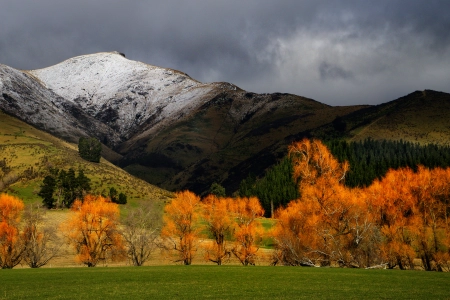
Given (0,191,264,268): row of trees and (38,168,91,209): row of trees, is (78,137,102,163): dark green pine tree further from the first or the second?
(0,191,264,268): row of trees

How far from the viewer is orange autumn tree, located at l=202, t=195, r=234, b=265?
250ft

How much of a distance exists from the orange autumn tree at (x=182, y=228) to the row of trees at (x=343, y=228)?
635 inches

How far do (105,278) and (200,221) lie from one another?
41.6m

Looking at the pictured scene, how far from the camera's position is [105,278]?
42344 millimetres

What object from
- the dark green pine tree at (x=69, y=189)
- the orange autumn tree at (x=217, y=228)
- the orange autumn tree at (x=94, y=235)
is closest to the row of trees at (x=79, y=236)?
the orange autumn tree at (x=94, y=235)

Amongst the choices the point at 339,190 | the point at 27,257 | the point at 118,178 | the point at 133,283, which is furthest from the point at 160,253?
the point at 118,178

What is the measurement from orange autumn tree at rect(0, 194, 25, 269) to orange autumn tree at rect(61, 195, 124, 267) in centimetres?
843

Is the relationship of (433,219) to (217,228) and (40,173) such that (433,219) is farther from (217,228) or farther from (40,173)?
(40,173)

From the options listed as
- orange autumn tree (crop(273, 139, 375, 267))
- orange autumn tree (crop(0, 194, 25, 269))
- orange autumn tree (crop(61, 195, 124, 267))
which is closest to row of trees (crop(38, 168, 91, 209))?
orange autumn tree (crop(0, 194, 25, 269))

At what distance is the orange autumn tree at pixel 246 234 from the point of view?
250 feet

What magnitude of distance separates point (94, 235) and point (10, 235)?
14.0 m

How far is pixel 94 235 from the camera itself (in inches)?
2889

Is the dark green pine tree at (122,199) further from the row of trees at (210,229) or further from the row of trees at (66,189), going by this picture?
the row of trees at (210,229)

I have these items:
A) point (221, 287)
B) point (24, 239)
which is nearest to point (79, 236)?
point (24, 239)
